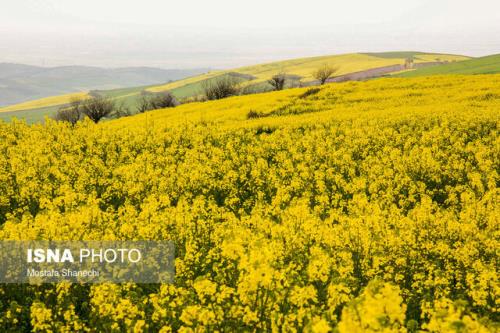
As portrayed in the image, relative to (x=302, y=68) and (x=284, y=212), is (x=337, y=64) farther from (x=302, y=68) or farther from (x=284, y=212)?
(x=284, y=212)

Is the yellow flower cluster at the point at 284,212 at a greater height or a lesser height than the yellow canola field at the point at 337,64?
lesser

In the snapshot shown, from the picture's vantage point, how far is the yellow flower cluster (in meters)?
6.94

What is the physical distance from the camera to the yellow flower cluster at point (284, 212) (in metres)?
6.94

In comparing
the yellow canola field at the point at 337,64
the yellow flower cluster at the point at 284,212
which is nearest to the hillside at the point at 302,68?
the yellow canola field at the point at 337,64

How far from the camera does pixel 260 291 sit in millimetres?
7223

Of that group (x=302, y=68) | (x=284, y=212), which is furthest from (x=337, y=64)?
(x=284, y=212)

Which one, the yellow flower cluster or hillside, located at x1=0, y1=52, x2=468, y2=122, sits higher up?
hillside, located at x1=0, y1=52, x2=468, y2=122

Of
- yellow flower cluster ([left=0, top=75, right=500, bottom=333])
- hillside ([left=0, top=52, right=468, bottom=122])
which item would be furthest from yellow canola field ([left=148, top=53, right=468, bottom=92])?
yellow flower cluster ([left=0, top=75, right=500, bottom=333])

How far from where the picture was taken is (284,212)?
530 inches

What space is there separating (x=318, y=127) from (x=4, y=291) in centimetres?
2369

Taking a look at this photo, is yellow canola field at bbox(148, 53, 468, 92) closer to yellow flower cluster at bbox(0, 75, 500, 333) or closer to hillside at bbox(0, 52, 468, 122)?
hillside at bbox(0, 52, 468, 122)

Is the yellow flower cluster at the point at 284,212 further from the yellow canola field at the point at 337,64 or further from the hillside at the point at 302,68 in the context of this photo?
the hillside at the point at 302,68

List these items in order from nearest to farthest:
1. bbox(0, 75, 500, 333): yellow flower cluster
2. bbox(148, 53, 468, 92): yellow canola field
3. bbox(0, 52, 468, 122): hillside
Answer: bbox(0, 75, 500, 333): yellow flower cluster
bbox(148, 53, 468, 92): yellow canola field
bbox(0, 52, 468, 122): hillside

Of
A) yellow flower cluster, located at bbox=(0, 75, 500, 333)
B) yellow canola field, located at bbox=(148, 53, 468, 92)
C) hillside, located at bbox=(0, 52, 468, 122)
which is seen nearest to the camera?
yellow flower cluster, located at bbox=(0, 75, 500, 333)
